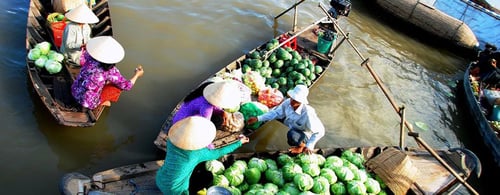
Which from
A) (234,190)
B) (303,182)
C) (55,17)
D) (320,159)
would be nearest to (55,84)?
(55,17)

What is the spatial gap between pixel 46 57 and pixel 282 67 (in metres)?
4.35

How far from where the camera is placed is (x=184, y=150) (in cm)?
372

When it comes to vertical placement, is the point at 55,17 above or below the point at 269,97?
above

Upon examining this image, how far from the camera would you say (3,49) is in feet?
23.5

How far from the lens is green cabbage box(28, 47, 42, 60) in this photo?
6.01m

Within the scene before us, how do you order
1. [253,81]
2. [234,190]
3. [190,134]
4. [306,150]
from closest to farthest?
[190,134] < [234,190] < [306,150] < [253,81]

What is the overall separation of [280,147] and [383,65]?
4.58 meters

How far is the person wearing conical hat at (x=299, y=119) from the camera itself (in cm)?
513

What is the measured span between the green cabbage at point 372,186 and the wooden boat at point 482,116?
3833mm

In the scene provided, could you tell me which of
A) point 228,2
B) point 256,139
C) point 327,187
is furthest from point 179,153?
point 228,2

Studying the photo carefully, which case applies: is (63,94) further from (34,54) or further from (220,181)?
(220,181)

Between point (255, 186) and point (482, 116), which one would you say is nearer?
point (255, 186)

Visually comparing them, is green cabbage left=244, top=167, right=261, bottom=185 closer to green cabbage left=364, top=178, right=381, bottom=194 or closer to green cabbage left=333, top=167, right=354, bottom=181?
green cabbage left=333, top=167, right=354, bottom=181

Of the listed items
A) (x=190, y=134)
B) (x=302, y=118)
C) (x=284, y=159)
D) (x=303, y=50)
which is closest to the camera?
(x=190, y=134)
